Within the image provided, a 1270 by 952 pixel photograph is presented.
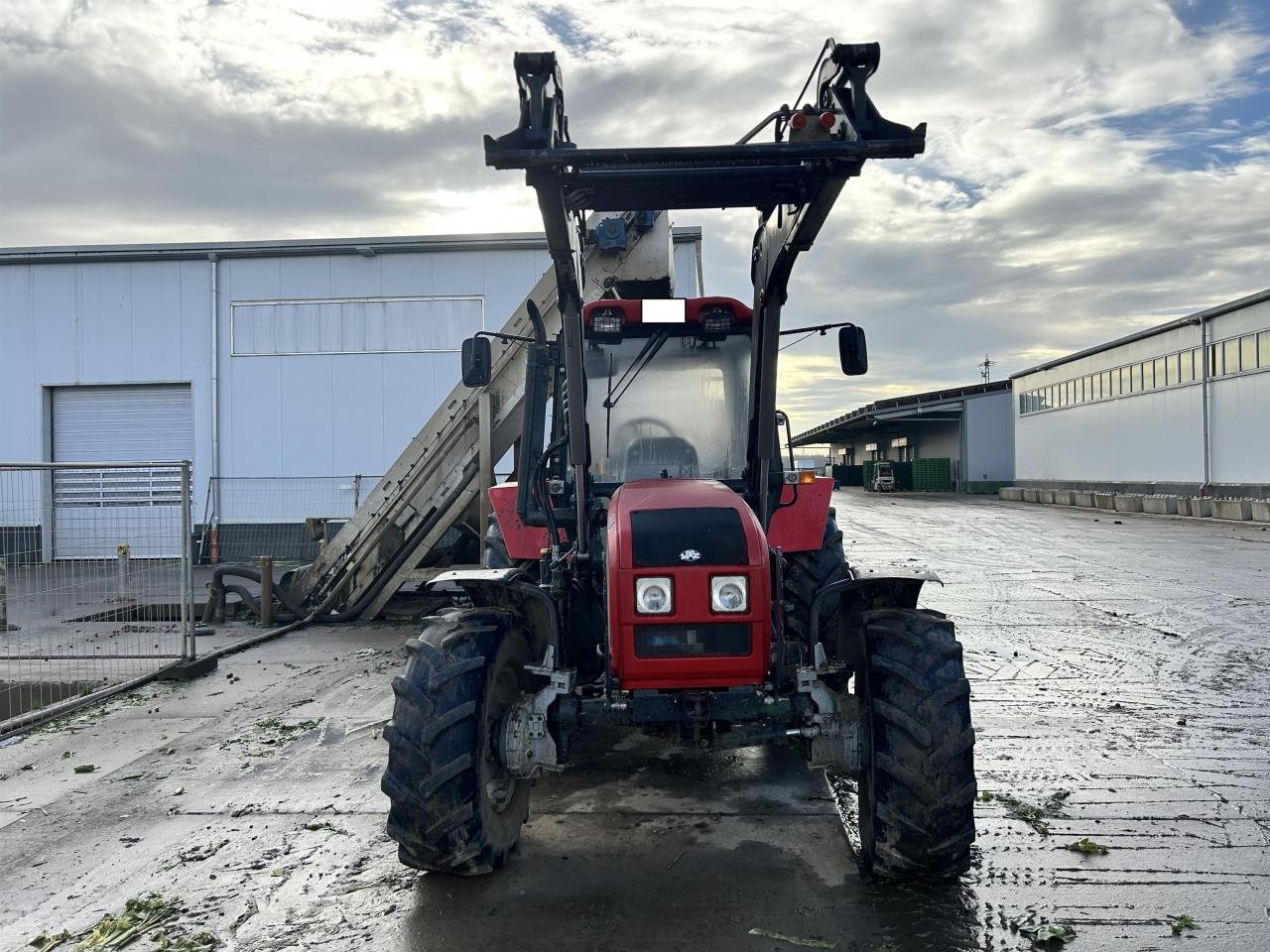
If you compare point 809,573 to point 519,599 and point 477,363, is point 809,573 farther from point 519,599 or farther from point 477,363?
point 477,363

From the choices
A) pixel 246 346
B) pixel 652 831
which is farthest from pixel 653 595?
pixel 246 346

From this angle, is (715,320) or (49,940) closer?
(49,940)

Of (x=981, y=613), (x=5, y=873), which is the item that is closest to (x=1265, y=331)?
(x=981, y=613)

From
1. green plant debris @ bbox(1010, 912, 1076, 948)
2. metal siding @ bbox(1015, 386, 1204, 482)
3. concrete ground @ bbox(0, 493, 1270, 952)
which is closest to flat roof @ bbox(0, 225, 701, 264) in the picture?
concrete ground @ bbox(0, 493, 1270, 952)

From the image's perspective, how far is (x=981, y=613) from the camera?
37.1 ft

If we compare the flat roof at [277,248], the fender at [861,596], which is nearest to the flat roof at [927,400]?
the flat roof at [277,248]

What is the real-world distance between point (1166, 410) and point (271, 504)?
3114cm

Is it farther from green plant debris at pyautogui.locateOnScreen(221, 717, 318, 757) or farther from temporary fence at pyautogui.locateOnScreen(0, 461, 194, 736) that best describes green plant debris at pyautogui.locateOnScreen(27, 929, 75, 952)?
temporary fence at pyautogui.locateOnScreen(0, 461, 194, 736)

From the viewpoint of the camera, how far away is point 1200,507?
28.3m

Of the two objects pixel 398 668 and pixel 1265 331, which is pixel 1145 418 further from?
pixel 398 668

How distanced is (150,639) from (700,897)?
822 cm

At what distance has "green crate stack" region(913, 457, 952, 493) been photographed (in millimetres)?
57312

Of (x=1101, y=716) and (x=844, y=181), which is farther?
(x=1101, y=716)

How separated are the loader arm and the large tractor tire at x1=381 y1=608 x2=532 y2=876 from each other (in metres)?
0.93
